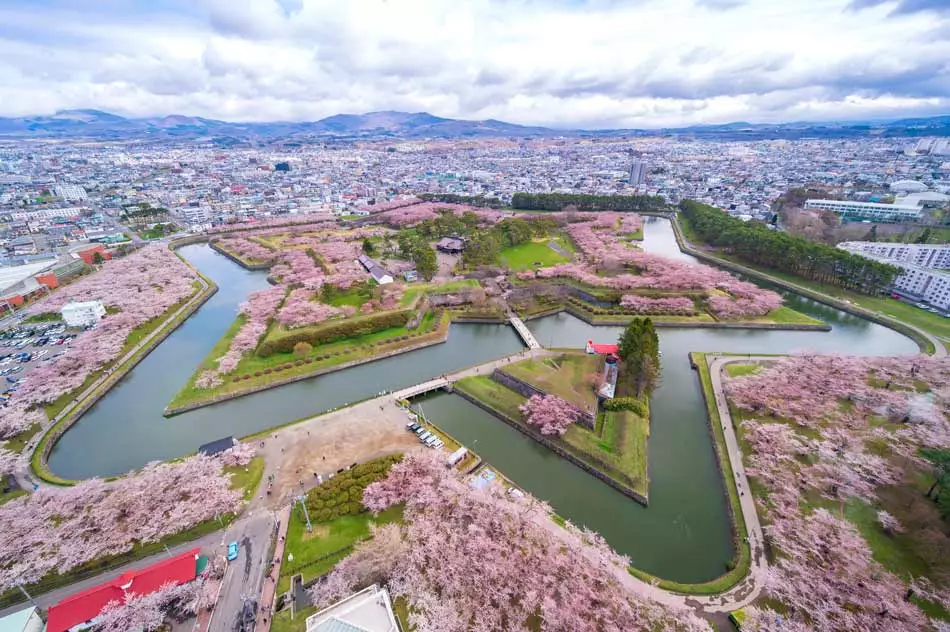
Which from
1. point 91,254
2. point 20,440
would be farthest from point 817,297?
point 91,254

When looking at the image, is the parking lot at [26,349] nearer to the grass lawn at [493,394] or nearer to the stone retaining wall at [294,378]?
the stone retaining wall at [294,378]

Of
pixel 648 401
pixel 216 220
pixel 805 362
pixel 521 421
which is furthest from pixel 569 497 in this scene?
pixel 216 220

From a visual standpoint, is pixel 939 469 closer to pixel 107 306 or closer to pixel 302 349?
pixel 302 349

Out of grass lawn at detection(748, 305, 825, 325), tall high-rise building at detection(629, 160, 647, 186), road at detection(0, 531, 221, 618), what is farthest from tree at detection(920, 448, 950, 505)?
tall high-rise building at detection(629, 160, 647, 186)

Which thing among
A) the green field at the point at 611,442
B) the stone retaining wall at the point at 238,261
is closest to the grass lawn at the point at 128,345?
the stone retaining wall at the point at 238,261

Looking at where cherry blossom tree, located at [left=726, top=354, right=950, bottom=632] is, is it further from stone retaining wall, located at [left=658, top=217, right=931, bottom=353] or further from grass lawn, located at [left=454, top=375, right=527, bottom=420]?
grass lawn, located at [left=454, top=375, right=527, bottom=420]
